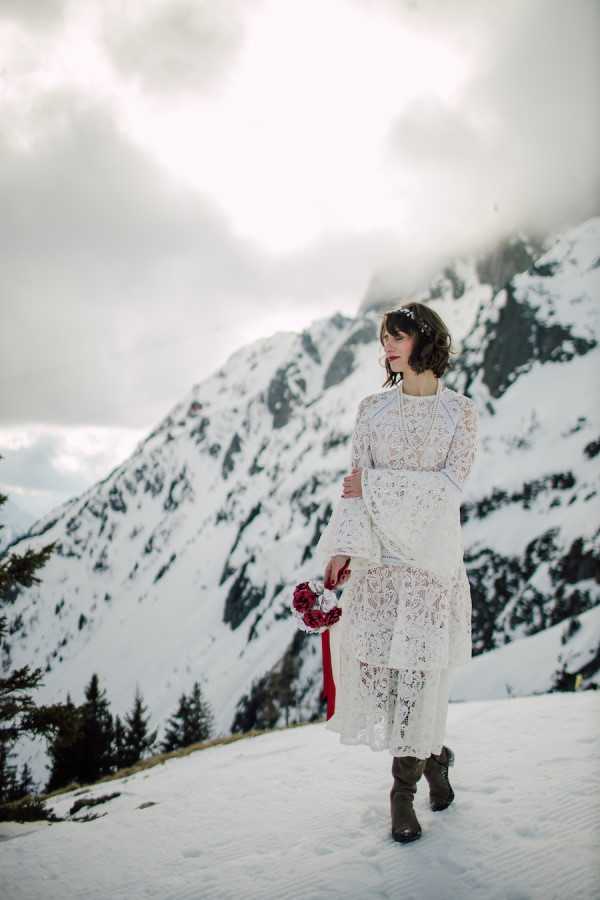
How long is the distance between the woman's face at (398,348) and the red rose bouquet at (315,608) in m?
1.62

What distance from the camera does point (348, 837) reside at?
3469mm

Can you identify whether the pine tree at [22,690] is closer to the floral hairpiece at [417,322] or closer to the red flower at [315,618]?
the red flower at [315,618]

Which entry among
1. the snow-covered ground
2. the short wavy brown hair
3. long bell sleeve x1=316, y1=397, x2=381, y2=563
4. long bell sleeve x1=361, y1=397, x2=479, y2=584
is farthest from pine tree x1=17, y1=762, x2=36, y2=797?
the short wavy brown hair

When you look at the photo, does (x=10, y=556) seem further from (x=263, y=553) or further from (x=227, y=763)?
(x=263, y=553)

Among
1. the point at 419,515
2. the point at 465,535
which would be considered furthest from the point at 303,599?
the point at 465,535

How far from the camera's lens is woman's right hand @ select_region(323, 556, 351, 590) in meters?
3.44

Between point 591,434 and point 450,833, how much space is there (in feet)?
276

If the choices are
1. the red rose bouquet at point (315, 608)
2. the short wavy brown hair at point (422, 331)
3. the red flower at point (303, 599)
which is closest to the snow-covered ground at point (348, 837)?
the red rose bouquet at point (315, 608)

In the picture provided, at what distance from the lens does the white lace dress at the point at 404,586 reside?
10.8 ft

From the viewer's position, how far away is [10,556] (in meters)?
8.89

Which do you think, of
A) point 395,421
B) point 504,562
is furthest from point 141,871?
point 504,562

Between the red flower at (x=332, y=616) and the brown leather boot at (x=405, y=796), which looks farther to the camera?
the red flower at (x=332, y=616)

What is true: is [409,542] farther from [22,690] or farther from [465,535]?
[465,535]

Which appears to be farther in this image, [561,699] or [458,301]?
[458,301]
